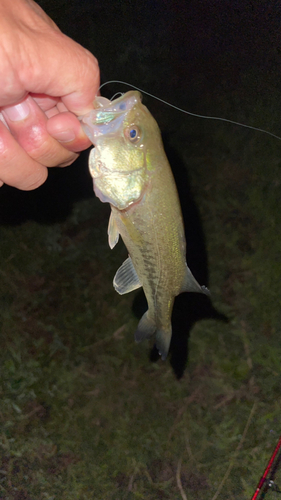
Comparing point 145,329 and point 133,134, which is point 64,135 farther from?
point 145,329

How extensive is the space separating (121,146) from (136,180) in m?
0.12

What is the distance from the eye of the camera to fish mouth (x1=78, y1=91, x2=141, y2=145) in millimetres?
1021

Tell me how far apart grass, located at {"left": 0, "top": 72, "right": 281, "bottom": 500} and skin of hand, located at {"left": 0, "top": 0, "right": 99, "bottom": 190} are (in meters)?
1.69

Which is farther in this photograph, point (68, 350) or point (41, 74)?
point (68, 350)

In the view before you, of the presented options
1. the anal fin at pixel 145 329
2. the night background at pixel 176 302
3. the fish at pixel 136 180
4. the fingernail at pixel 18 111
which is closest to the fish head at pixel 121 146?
the fish at pixel 136 180

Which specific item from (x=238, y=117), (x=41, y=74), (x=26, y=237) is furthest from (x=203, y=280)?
(x=41, y=74)

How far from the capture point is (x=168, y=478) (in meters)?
2.64

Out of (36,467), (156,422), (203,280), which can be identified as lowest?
(36,467)

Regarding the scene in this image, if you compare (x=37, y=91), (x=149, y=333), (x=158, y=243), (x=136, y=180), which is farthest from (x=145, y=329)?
(x=37, y=91)

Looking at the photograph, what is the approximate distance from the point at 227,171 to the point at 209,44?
1.10 metres

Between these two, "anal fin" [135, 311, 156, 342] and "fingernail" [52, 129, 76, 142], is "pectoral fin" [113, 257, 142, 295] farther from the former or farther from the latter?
"fingernail" [52, 129, 76, 142]

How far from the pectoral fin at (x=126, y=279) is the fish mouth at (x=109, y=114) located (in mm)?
475

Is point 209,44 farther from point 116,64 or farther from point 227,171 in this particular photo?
point 227,171

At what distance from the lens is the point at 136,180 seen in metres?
1.05
